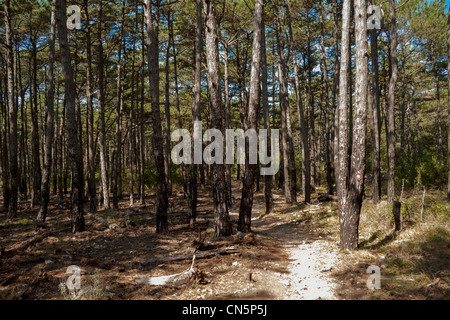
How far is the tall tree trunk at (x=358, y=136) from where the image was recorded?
628cm

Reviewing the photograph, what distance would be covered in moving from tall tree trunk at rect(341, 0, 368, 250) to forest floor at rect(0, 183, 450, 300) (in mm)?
741

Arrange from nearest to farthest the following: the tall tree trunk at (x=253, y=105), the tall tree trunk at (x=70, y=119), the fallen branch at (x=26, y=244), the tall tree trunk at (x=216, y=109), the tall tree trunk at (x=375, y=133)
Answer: the fallen branch at (x=26, y=244) → the tall tree trunk at (x=216, y=109) → the tall tree trunk at (x=253, y=105) → the tall tree trunk at (x=70, y=119) → the tall tree trunk at (x=375, y=133)

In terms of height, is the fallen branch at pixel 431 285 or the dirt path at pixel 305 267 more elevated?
the fallen branch at pixel 431 285

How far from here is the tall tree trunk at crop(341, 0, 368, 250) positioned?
20.6 feet

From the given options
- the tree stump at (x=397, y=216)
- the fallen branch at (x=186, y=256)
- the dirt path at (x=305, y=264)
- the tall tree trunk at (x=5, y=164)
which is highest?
Answer: the tall tree trunk at (x=5, y=164)

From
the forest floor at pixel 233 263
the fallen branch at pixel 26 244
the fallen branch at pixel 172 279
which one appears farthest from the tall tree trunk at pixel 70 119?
the fallen branch at pixel 172 279

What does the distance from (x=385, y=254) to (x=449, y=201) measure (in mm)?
5412

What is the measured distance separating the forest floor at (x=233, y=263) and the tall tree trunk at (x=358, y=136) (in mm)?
741

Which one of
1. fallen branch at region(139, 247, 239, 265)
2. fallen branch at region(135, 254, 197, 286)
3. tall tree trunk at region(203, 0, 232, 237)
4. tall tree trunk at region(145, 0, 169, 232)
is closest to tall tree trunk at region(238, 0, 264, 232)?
tall tree trunk at region(203, 0, 232, 237)

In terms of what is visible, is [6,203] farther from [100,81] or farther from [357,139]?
[357,139]

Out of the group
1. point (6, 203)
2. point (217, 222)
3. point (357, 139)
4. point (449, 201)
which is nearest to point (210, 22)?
point (357, 139)

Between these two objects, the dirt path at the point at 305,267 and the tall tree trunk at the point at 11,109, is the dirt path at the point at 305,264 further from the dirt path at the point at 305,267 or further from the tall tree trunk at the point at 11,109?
the tall tree trunk at the point at 11,109

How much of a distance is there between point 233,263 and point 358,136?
4043 mm

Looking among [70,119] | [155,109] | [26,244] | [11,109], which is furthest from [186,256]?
[11,109]
